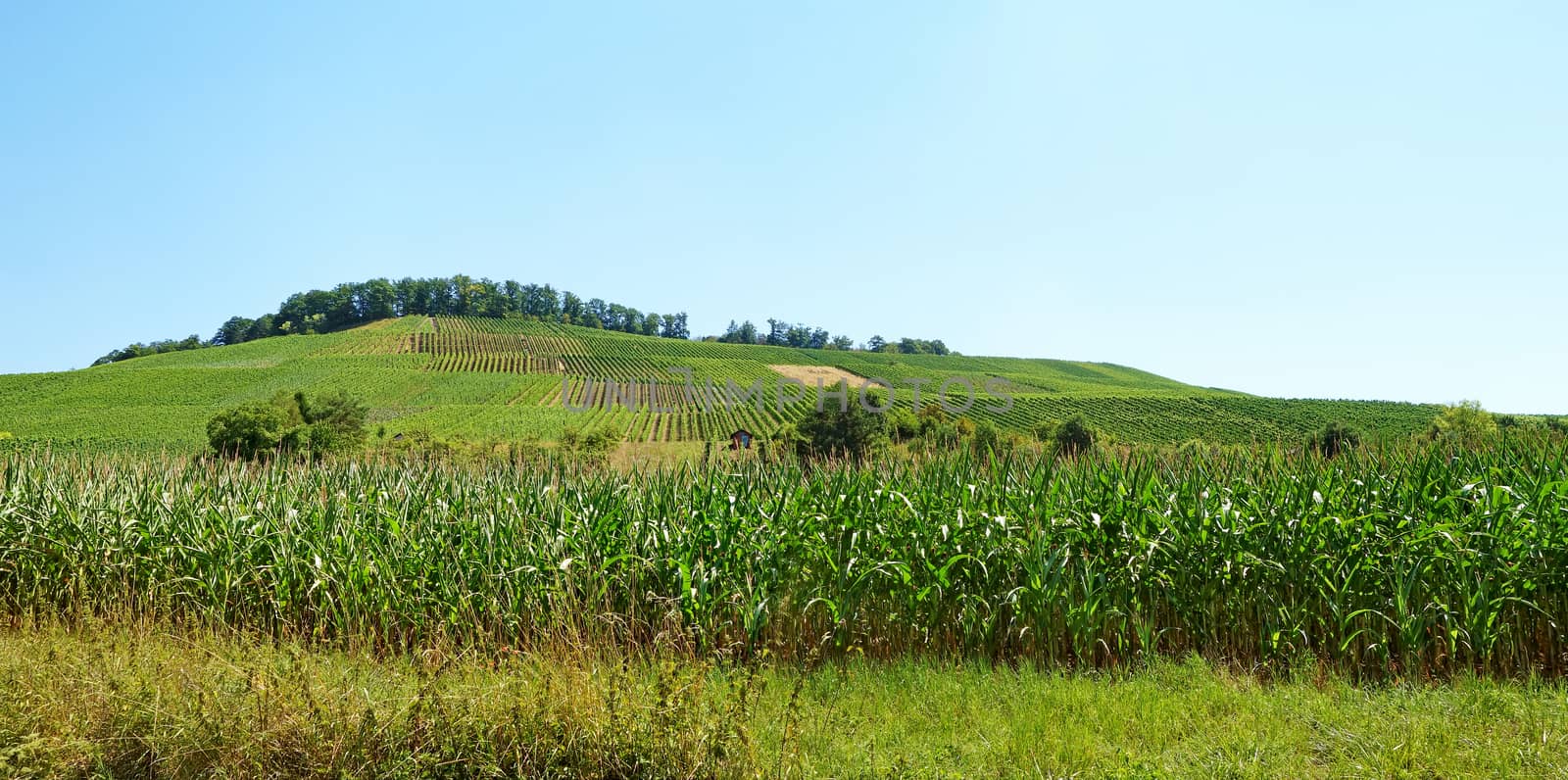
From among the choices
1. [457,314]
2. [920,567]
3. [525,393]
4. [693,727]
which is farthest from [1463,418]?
[457,314]

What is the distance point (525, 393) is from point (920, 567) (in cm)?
8862

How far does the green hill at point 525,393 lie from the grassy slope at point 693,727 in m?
61.5

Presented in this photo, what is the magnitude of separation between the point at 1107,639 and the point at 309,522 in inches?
256

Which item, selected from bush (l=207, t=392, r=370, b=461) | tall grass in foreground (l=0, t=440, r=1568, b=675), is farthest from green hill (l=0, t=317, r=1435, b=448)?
tall grass in foreground (l=0, t=440, r=1568, b=675)

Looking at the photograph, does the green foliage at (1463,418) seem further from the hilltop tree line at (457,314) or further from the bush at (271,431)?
the hilltop tree line at (457,314)

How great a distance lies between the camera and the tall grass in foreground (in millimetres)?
5488

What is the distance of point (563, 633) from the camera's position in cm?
565

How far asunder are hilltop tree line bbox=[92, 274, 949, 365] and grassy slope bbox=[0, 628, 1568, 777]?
152 m

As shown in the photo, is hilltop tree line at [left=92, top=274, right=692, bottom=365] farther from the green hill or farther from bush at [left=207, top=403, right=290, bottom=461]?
bush at [left=207, top=403, right=290, bottom=461]

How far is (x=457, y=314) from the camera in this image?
152875mm

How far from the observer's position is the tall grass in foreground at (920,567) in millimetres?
5488

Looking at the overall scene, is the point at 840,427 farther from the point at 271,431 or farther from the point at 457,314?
the point at 457,314

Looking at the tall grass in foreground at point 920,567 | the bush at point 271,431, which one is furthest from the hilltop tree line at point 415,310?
the tall grass in foreground at point 920,567

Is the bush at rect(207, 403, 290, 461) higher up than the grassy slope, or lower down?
lower down
